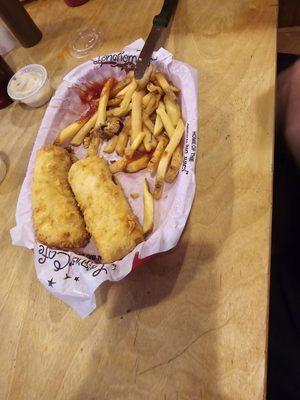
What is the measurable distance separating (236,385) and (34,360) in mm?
578

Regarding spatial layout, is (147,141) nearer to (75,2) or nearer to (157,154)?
(157,154)

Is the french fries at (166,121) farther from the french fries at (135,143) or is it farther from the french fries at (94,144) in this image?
the french fries at (94,144)

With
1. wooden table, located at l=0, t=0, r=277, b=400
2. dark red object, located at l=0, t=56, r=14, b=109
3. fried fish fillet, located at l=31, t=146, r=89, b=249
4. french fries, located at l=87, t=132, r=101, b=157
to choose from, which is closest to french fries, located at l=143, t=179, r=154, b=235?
wooden table, located at l=0, t=0, r=277, b=400

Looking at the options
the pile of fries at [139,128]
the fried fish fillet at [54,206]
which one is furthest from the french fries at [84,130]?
the fried fish fillet at [54,206]

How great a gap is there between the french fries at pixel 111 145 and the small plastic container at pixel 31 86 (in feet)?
1.40

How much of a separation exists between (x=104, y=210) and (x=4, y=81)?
3.05 ft

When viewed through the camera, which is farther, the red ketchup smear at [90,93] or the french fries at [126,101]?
the red ketchup smear at [90,93]


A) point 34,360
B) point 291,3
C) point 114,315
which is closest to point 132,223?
point 114,315

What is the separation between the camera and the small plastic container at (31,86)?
4.60 ft

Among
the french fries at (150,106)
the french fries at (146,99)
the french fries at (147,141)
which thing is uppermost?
the french fries at (146,99)

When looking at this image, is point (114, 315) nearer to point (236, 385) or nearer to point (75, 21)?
point (236, 385)

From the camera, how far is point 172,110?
1.18 m

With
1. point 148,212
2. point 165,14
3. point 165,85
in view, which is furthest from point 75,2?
point 148,212

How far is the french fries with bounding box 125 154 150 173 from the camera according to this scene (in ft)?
3.85
